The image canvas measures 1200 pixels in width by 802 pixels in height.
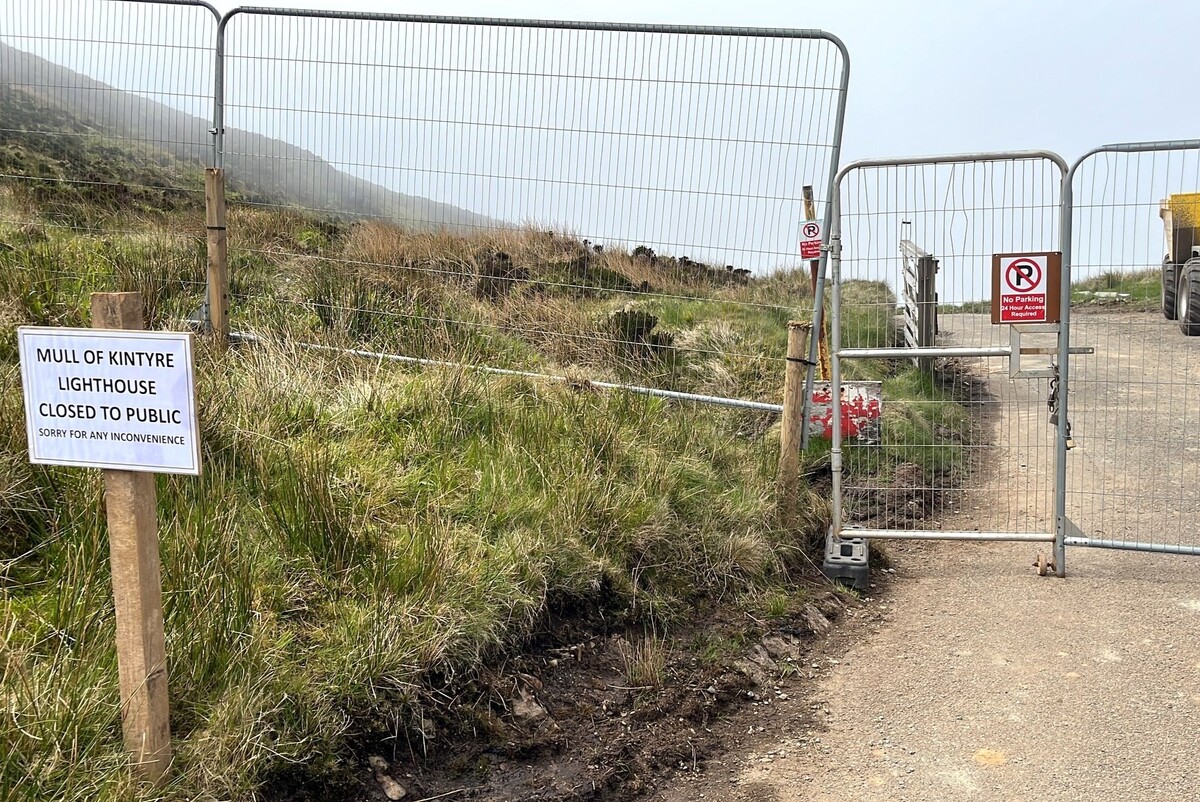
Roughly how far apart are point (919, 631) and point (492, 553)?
236 cm

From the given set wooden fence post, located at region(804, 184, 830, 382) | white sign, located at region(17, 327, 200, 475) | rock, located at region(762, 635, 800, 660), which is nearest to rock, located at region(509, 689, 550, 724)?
rock, located at region(762, 635, 800, 660)

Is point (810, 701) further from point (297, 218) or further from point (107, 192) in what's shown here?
point (107, 192)

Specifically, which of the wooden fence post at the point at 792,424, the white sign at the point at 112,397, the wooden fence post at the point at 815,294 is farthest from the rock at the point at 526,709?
the wooden fence post at the point at 815,294

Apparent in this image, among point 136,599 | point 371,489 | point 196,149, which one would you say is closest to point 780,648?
point 371,489

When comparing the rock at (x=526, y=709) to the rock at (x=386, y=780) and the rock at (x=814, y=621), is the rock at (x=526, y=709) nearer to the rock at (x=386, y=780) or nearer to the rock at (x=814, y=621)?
the rock at (x=386, y=780)

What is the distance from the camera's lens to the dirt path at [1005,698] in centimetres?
399

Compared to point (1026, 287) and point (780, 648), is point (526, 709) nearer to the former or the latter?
point (780, 648)

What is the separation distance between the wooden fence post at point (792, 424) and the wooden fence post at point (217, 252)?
3.94m

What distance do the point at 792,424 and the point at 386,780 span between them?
358 cm

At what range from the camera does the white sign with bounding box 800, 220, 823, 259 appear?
21.1 feet

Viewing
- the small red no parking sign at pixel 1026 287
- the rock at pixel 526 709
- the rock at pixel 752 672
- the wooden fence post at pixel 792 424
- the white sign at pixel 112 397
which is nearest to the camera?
the white sign at pixel 112 397

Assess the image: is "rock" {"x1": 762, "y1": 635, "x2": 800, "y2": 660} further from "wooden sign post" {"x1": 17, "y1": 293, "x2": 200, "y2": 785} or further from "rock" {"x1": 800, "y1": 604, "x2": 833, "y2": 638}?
"wooden sign post" {"x1": 17, "y1": 293, "x2": 200, "y2": 785}

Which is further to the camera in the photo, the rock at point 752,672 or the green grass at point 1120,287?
the green grass at point 1120,287

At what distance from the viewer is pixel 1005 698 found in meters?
4.67
